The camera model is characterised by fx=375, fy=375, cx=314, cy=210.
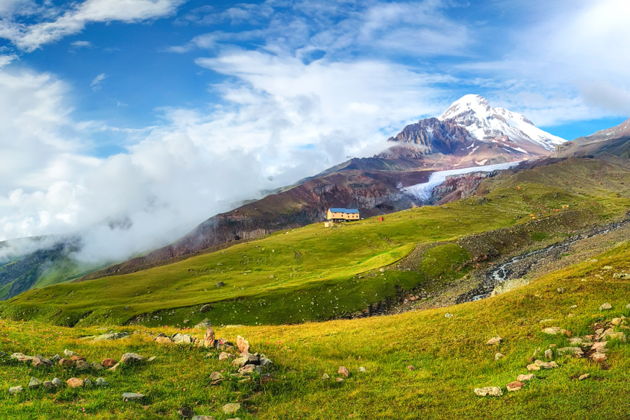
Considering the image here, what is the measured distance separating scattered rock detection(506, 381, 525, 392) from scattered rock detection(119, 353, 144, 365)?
21806 millimetres

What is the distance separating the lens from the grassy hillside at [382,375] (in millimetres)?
18125

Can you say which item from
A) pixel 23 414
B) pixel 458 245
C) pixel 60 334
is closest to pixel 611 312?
pixel 23 414

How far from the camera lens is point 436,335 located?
107 ft

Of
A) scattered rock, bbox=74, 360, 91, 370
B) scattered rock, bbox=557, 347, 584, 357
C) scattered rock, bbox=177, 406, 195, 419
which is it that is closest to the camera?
scattered rock, bbox=177, 406, 195, 419

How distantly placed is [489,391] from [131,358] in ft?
69.1

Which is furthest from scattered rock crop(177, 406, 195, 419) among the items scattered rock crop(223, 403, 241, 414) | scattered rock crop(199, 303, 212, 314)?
scattered rock crop(199, 303, 212, 314)

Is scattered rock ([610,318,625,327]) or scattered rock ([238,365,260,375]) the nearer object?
scattered rock ([238,365,260,375])

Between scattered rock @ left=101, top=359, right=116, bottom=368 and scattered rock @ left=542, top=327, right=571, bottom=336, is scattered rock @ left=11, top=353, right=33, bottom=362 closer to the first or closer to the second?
scattered rock @ left=101, top=359, right=116, bottom=368

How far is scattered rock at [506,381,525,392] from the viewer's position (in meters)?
20.3

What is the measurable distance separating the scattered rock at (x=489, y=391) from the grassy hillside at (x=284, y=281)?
6005 centimetres

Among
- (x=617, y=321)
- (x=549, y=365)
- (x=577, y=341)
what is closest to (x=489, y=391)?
(x=549, y=365)

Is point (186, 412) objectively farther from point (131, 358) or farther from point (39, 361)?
point (39, 361)

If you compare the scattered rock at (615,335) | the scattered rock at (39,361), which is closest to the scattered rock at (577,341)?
the scattered rock at (615,335)

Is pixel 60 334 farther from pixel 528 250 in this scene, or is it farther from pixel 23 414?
pixel 528 250
